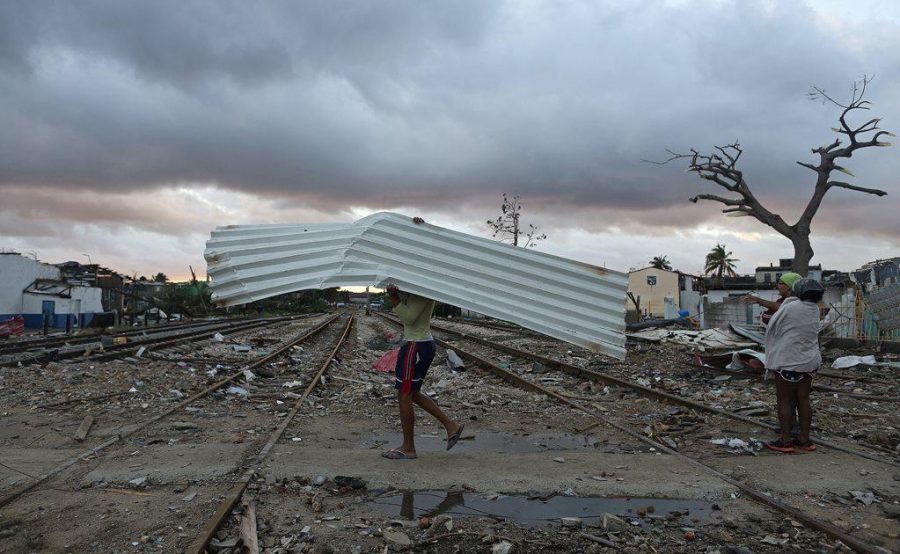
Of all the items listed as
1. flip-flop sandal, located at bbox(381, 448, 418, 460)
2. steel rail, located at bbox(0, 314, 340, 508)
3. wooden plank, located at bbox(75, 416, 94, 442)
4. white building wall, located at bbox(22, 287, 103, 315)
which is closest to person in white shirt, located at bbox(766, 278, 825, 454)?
flip-flop sandal, located at bbox(381, 448, 418, 460)

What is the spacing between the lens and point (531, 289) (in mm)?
5504

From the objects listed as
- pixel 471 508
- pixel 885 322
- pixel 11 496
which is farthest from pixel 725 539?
pixel 885 322

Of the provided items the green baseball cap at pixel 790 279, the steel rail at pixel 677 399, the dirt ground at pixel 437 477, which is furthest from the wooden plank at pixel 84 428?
the green baseball cap at pixel 790 279

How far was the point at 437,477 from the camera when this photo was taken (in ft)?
17.0

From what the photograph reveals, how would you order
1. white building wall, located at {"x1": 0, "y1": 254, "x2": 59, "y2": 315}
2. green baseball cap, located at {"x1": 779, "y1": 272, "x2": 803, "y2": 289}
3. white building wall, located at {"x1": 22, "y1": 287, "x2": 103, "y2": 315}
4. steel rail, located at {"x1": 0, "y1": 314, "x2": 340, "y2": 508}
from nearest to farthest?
Result: steel rail, located at {"x1": 0, "y1": 314, "x2": 340, "y2": 508} → green baseball cap, located at {"x1": 779, "y1": 272, "x2": 803, "y2": 289} → white building wall, located at {"x1": 0, "y1": 254, "x2": 59, "y2": 315} → white building wall, located at {"x1": 22, "y1": 287, "x2": 103, "y2": 315}

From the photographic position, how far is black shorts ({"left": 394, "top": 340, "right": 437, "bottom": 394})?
556 cm

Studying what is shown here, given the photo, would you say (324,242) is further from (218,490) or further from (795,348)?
(795,348)

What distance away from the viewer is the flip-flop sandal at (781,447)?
5.96 metres

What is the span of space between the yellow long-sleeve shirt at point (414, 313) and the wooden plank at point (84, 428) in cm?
377

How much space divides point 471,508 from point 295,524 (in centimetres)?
120

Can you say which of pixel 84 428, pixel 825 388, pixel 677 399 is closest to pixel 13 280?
pixel 84 428

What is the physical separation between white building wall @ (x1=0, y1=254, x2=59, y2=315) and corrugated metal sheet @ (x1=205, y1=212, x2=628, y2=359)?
38.7m

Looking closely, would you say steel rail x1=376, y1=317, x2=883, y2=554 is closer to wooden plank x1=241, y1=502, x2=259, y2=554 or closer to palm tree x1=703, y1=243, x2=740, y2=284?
wooden plank x1=241, y1=502, x2=259, y2=554

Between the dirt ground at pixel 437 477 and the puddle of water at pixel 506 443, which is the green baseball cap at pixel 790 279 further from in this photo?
the puddle of water at pixel 506 443
